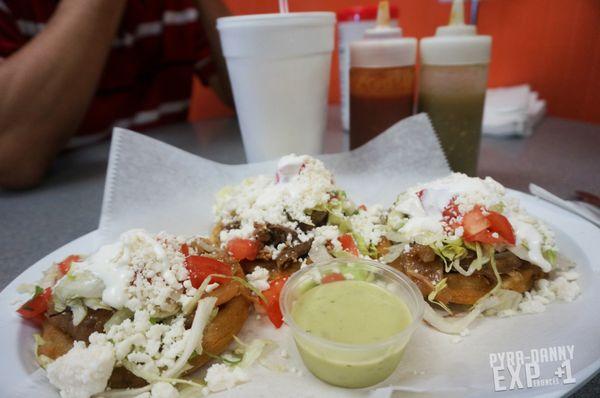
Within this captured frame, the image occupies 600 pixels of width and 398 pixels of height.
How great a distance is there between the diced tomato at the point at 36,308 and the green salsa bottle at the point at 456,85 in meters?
1.78

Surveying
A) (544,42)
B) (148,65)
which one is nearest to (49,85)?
(148,65)

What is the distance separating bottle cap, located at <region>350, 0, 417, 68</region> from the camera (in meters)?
2.05

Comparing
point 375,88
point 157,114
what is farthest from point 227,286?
point 157,114

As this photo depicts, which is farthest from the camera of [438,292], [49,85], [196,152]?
[196,152]

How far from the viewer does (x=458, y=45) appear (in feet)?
6.23

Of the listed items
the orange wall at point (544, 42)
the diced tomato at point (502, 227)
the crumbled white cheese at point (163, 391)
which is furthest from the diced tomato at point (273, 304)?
the orange wall at point (544, 42)

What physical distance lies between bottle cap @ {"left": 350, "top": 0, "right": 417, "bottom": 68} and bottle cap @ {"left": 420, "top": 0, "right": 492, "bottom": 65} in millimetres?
100

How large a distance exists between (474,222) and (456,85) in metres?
0.88

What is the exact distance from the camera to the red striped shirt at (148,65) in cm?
356

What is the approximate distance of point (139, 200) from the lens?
1775 mm

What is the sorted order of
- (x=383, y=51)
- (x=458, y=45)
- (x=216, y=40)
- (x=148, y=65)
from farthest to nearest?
(x=148, y=65)
(x=216, y=40)
(x=383, y=51)
(x=458, y=45)

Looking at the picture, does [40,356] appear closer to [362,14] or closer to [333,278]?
[333,278]

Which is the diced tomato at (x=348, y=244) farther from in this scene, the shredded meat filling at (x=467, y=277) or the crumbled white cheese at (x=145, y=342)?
the crumbled white cheese at (x=145, y=342)

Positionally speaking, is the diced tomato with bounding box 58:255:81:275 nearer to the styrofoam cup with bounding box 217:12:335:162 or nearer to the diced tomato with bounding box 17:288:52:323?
the diced tomato with bounding box 17:288:52:323
